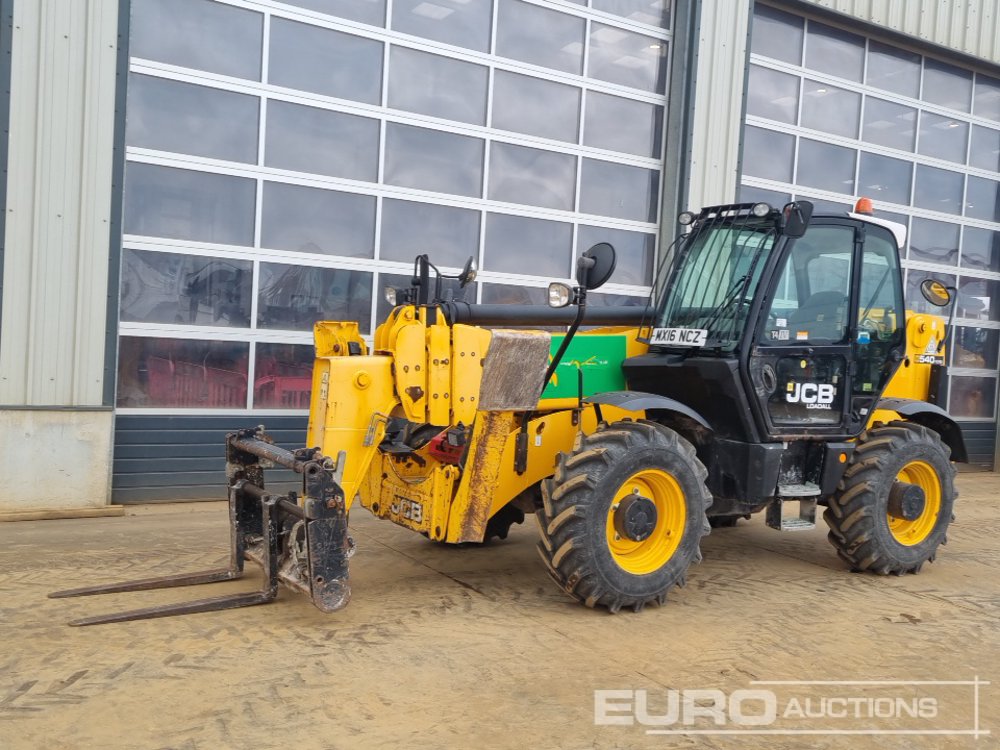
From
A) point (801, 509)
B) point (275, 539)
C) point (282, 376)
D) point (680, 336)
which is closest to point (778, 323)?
point (680, 336)

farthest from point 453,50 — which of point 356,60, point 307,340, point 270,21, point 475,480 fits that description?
point 475,480

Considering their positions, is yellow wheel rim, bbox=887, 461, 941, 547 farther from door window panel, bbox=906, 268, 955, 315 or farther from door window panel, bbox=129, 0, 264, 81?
door window panel, bbox=906, 268, 955, 315

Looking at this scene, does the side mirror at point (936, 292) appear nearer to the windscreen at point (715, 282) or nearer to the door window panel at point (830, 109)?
the windscreen at point (715, 282)

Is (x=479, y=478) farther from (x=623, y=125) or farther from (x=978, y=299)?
(x=978, y=299)

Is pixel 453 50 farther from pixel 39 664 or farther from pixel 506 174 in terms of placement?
pixel 39 664

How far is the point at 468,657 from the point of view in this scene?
173 inches

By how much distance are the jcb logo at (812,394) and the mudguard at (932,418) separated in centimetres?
71

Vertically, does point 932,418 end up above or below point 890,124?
below

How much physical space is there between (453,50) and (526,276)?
250 centimetres

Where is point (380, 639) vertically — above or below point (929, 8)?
below

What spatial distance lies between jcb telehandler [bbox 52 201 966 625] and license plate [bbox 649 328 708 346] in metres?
0.02

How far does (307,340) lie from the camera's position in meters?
8.77

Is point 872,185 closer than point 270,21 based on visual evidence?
No

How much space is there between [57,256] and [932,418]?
23.5ft
